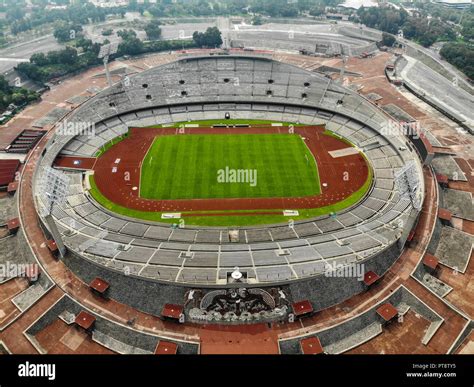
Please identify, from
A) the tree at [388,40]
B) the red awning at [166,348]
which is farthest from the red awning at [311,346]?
the tree at [388,40]

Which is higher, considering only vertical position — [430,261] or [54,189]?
[54,189]

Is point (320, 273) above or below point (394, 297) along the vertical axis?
above

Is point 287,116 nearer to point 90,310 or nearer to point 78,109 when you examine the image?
point 78,109

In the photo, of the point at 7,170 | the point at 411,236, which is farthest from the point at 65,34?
the point at 411,236

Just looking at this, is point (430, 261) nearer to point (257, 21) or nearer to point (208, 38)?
point (208, 38)

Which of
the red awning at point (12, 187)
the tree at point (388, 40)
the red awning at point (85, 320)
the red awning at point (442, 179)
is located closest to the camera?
the red awning at point (85, 320)

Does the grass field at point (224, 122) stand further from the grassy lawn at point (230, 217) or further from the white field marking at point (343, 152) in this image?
the grassy lawn at point (230, 217)

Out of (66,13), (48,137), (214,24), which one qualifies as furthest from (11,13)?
(48,137)
